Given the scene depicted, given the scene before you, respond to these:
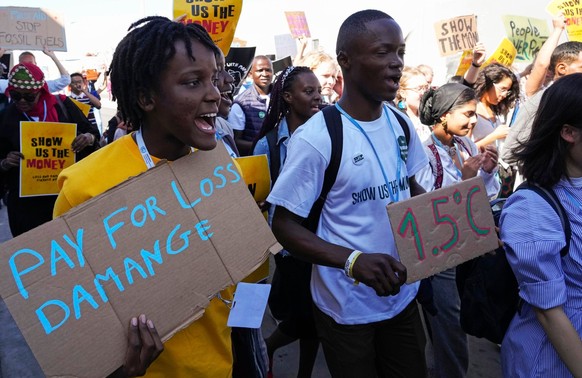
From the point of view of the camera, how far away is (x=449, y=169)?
3.18m

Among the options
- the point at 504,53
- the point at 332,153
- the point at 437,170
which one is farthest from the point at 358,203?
the point at 504,53

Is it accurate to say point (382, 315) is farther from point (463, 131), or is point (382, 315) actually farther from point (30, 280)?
point (463, 131)

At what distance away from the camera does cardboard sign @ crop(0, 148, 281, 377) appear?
1319 mm

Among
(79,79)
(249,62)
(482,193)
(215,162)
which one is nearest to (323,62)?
(249,62)

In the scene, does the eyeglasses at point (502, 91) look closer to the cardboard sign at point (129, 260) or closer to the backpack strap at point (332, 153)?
the backpack strap at point (332, 153)

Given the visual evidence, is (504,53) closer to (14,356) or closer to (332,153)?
(332,153)

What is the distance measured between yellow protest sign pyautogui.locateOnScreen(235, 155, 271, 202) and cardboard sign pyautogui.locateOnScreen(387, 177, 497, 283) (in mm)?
1130

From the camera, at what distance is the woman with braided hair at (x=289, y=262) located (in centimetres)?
294

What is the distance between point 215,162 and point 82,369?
698mm

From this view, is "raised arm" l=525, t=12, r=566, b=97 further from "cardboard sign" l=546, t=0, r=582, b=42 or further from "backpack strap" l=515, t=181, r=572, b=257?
"backpack strap" l=515, t=181, r=572, b=257

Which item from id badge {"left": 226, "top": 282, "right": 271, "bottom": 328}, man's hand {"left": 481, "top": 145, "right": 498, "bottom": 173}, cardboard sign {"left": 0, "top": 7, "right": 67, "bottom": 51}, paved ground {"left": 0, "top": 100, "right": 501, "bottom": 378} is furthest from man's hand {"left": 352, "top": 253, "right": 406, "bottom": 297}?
cardboard sign {"left": 0, "top": 7, "right": 67, "bottom": 51}

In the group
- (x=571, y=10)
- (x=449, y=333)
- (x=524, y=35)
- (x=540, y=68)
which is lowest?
(x=449, y=333)

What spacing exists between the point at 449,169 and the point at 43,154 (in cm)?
296

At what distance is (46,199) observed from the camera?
4070 mm
